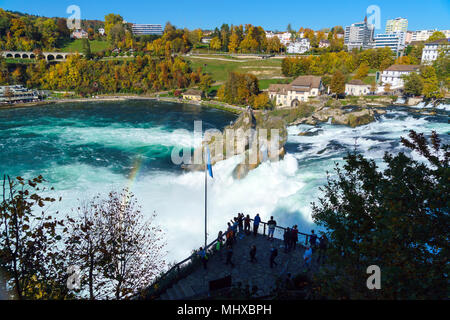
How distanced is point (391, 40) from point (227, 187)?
151174 millimetres

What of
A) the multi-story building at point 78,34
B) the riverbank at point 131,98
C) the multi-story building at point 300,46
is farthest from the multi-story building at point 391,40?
the multi-story building at point 78,34

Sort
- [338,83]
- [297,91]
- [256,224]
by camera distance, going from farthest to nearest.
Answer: [338,83] < [297,91] < [256,224]

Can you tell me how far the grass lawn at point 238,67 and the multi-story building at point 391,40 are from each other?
72565 mm

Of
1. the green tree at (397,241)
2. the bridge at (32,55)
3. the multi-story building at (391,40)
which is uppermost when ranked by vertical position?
the multi-story building at (391,40)

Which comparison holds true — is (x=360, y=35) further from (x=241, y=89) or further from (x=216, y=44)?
(x=241, y=89)

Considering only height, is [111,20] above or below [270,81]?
above

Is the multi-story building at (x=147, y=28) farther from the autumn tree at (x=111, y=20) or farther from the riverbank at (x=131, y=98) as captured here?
the riverbank at (x=131, y=98)

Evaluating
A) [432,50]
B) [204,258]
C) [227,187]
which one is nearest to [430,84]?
[432,50]

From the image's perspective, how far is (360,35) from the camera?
6093 inches

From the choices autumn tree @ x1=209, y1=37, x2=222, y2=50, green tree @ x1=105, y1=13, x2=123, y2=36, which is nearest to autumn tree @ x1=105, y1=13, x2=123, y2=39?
green tree @ x1=105, y1=13, x2=123, y2=36

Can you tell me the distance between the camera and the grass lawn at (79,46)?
124438mm

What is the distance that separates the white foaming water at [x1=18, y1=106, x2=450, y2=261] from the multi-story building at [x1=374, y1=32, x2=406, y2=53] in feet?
402
